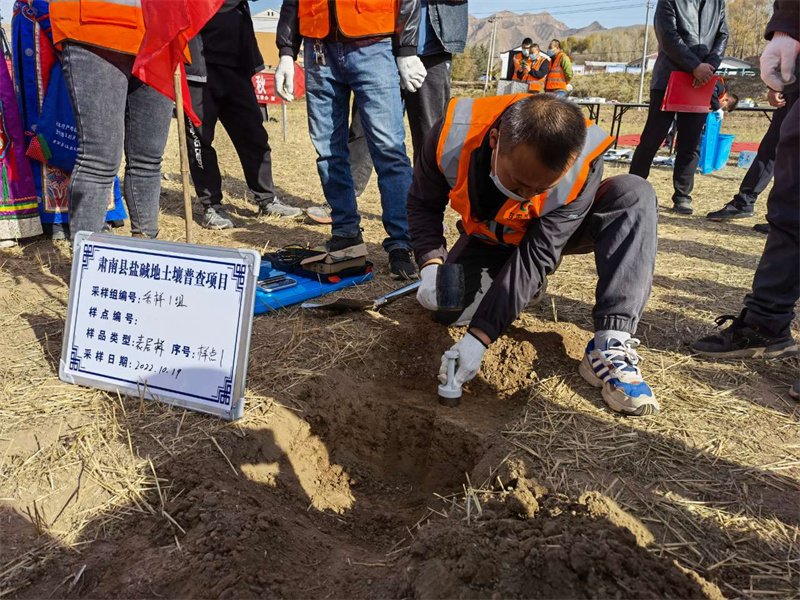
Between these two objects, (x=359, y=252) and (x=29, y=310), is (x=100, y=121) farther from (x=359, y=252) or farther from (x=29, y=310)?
(x=359, y=252)

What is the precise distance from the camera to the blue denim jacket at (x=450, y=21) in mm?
3527

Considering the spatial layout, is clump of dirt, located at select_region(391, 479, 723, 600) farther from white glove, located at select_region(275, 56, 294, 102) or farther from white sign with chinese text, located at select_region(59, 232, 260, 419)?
white glove, located at select_region(275, 56, 294, 102)

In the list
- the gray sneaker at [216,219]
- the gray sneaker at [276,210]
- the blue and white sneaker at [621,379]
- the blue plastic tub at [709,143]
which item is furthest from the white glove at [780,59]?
the blue plastic tub at [709,143]

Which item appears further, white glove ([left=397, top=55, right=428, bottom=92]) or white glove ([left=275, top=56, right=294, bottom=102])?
white glove ([left=275, top=56, right=294, bottom=102])

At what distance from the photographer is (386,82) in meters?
2.99

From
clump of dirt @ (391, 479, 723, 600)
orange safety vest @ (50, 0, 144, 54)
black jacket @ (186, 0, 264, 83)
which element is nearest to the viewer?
clump of dirt @ (391, 479, 723, 600)

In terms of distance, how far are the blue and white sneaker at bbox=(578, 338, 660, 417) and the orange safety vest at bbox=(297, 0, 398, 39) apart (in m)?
1.90

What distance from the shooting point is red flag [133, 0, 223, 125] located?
7.47ft

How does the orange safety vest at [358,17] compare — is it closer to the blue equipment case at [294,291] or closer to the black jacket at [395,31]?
the black jacket at [395,31]

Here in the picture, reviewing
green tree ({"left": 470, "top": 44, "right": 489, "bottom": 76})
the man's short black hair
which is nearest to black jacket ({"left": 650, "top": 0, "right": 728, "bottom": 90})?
the man's short black hair

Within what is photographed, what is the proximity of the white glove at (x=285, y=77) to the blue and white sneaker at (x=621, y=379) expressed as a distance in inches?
88.8

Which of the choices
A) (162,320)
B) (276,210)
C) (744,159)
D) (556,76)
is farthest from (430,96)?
(556,76)

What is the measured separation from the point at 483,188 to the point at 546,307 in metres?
0.95

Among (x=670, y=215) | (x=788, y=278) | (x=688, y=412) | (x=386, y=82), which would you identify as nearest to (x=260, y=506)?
(x=688, y=412)
